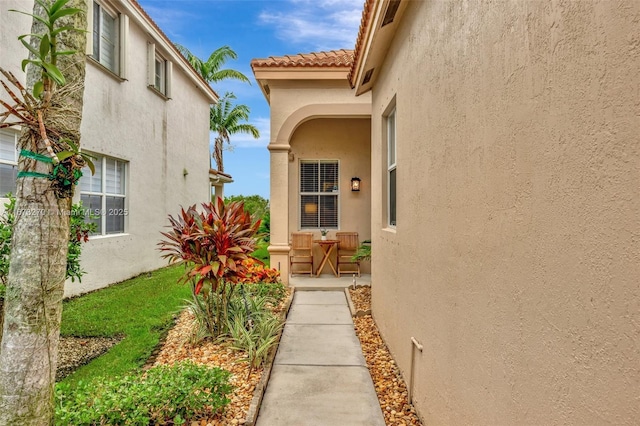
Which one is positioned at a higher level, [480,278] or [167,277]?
[480,278]

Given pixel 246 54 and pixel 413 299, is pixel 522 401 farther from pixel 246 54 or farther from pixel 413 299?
pixel 246 54

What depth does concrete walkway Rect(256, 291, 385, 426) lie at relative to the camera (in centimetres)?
326

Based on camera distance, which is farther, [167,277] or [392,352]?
[167,277]

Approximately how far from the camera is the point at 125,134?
9.33m

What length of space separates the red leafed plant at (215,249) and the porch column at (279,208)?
3.20 m

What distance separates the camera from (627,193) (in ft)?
3.60

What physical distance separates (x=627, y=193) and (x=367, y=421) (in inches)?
112

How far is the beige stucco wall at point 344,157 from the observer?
31.6 ft

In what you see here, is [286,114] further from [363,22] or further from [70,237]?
[70,237]

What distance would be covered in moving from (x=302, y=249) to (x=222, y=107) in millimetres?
17269

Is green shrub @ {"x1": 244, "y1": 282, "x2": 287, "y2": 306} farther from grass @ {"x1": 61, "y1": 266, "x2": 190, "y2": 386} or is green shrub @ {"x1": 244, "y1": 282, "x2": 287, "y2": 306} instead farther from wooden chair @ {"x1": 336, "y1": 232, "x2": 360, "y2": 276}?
wooden chair @ {"x1": 336, "y1": 232, "x2": 360, "y2": 276}

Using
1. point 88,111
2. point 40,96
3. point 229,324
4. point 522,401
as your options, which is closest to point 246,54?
point 88,111

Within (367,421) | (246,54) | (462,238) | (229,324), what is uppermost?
(246,54)

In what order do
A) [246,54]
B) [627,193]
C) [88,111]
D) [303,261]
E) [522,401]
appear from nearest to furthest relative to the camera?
1. [627,193]
2. [522,401]
3. [88,111]
4. [303,261]
5. [246,54]
